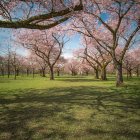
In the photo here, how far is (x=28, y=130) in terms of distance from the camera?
2.64 metres

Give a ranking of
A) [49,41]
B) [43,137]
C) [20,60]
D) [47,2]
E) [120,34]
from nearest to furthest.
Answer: [43,137]
[47,2]
[120,34]
[49,41]
[20,60]

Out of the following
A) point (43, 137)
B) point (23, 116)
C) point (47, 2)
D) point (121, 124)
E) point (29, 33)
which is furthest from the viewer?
point (29, 33)

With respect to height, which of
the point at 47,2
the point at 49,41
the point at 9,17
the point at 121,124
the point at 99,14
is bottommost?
the point at 121,124

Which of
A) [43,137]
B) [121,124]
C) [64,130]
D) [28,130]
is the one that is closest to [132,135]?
[121,124]

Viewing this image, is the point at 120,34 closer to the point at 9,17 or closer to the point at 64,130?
the point at 9,17

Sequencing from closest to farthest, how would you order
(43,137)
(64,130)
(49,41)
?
(43,137) → (64,130) → (49,41)

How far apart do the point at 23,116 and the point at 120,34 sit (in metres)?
15.1

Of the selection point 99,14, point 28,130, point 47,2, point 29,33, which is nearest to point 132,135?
point 28,130

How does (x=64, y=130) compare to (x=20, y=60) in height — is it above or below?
below

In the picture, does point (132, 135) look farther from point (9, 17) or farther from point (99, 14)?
point (99, 14)

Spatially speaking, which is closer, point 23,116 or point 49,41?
point 23,116

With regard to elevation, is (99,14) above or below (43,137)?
above

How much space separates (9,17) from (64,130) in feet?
28.1

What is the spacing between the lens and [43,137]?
2346 mm
